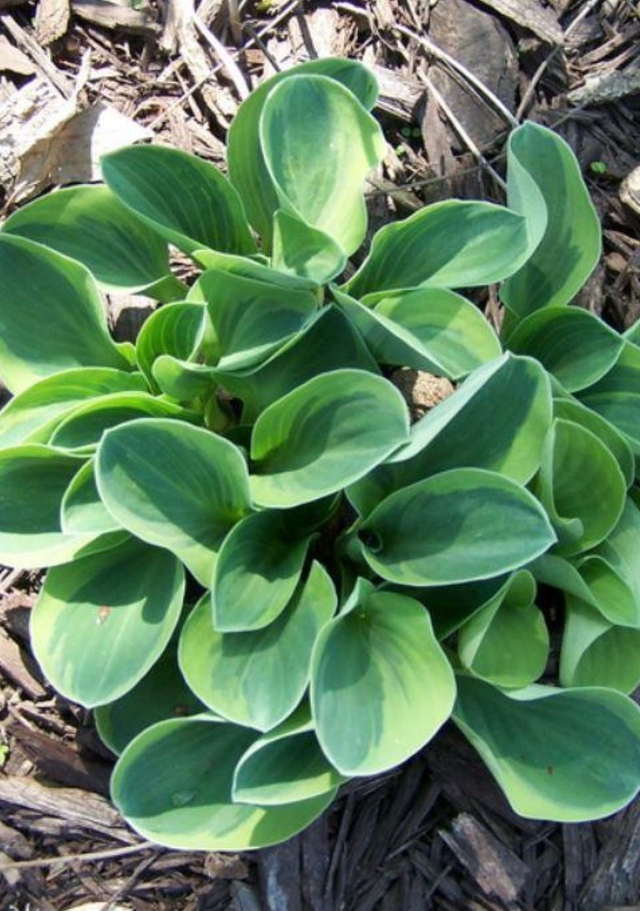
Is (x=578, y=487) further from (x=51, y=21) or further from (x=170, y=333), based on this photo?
(x=51, y=21)

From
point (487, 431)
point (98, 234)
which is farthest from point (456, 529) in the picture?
point (98, 234)

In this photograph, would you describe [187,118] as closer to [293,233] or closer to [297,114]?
[297,114]

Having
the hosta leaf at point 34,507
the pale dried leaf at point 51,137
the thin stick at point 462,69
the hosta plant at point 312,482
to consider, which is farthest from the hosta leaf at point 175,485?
the thin stick at point 462,69

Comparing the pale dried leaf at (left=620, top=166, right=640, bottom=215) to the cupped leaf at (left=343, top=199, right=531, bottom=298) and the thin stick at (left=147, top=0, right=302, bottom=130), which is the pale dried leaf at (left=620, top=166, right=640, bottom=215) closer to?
the cupped leaf at (left=343, top=199, right=531, bottom=298)

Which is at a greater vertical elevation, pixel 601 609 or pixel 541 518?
pixel 541 518

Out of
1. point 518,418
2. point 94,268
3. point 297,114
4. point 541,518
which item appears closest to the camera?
point 541,518

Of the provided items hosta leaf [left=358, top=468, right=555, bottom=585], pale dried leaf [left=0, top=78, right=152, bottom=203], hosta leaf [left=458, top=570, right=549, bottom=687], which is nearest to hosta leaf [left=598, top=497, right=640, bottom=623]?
hosta leaf [left=458, top=570, right=549, bottom=687]

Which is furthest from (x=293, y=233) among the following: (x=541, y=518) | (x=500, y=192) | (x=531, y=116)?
(x=531, y=116)
